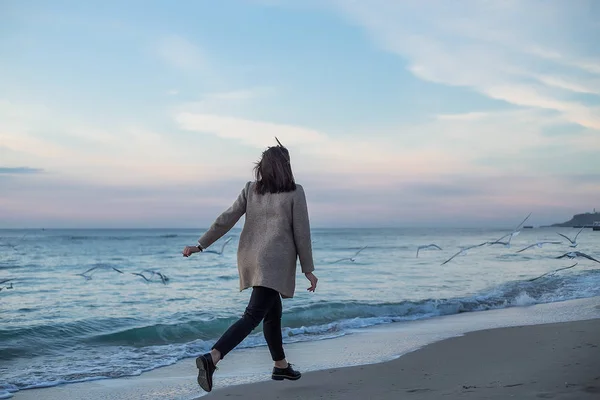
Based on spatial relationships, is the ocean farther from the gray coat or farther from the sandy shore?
the gray coat

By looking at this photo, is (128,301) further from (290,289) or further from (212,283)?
(290,289)

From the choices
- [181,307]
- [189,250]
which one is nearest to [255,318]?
[189,250]

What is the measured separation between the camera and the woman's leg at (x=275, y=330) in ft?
14.1

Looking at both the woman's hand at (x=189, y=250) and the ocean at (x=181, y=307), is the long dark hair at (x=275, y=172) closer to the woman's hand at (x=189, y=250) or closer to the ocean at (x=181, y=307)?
the woman's hand at (x=189, y=250)

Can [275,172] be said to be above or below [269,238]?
above

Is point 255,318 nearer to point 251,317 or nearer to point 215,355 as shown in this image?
point 251,317

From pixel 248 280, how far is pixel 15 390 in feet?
9.63

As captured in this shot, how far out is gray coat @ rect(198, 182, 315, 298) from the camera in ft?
13.6

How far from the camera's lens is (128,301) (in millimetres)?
13281

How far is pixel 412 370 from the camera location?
5.51 metres

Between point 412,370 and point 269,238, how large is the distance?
2140 mm

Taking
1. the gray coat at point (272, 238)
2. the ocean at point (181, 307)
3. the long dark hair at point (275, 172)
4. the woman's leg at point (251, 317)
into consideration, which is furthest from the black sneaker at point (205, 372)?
the ocean at point (181, 307)

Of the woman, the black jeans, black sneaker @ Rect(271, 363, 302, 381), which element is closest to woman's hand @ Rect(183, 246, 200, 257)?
the woman

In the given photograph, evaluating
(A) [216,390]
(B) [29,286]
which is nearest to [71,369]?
(A) [216,390]
